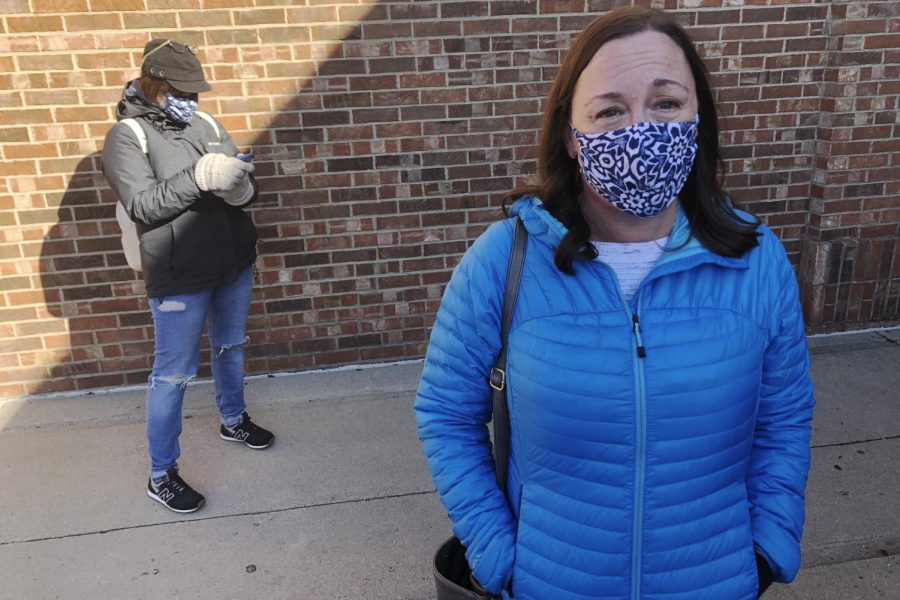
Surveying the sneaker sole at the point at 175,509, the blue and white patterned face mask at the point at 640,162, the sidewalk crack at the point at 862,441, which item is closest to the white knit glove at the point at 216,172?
the sneaker sole at the point at 175,509

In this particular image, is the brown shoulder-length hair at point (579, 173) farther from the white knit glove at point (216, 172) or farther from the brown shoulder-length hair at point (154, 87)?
the brown shoulder-length hair at point (154, 87)

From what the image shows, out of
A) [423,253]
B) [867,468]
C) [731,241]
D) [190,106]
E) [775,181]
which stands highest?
[190,106]

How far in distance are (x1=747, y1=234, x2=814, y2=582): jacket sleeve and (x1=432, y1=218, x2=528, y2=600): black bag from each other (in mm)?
544

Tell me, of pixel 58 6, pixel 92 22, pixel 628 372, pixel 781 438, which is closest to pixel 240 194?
pixel 92 22

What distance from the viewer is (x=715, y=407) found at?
4.80 ft

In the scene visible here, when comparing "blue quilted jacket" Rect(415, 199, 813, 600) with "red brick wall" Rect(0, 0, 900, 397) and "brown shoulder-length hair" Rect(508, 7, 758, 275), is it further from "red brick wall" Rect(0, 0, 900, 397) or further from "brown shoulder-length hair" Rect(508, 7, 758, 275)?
"red brick wall" Rect(0, 0, 900, 397)

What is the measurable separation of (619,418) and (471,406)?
1.07 ft

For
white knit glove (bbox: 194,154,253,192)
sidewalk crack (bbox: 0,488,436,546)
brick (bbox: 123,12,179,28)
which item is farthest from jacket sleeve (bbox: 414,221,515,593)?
brick (bbox: 123,12,179,28)

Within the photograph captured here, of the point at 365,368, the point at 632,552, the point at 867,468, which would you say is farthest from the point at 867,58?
the point at 632,552

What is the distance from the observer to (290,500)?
133 inches

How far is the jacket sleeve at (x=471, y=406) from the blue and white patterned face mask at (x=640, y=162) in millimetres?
231

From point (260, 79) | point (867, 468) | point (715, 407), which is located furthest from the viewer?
point (260, 79)

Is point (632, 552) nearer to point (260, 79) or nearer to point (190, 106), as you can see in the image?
point (190, 106)

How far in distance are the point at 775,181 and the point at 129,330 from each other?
164 inches
